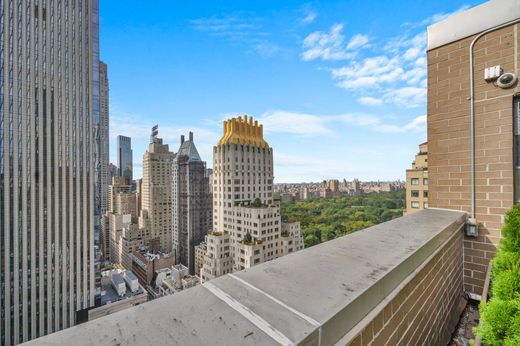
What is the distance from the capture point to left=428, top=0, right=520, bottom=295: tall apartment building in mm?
2990

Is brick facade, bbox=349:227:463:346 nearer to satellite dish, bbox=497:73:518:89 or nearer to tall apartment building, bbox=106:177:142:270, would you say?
satellite dish, bbox=497:73:518:89

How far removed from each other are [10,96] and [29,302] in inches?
738

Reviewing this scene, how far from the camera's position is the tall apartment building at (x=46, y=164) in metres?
20.0

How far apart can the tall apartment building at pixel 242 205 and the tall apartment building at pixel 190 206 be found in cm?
1675

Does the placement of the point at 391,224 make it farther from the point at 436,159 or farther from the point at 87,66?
the point at 87,66

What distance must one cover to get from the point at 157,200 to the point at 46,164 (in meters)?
25.9

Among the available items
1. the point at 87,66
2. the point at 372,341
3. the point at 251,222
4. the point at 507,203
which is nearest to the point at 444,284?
the point at 507,203

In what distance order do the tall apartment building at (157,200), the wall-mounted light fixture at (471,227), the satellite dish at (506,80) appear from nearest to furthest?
the satellite dish at (506,80), the wall-mounted light fixture at (471,227), the tall apartment building at (157,200)

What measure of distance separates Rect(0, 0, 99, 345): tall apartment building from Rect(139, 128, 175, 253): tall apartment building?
66.2 feet

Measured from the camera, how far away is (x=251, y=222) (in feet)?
62.6

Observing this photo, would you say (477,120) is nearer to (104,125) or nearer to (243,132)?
(243,132)

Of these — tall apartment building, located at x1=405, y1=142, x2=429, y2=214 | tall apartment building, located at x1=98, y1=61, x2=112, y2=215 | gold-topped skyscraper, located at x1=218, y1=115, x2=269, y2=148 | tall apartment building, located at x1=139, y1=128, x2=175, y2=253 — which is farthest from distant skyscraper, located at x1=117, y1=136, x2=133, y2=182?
tall apartment building, located at x1=405, y1=142, x2=429, y2=214

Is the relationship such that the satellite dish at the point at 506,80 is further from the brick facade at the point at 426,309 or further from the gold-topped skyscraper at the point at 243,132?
the gold-topped skyscraper at the point at 243,132

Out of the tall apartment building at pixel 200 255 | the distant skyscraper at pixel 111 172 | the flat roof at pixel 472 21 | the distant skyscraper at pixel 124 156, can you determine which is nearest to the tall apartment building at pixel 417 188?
the flat roof at pixel 472 21
